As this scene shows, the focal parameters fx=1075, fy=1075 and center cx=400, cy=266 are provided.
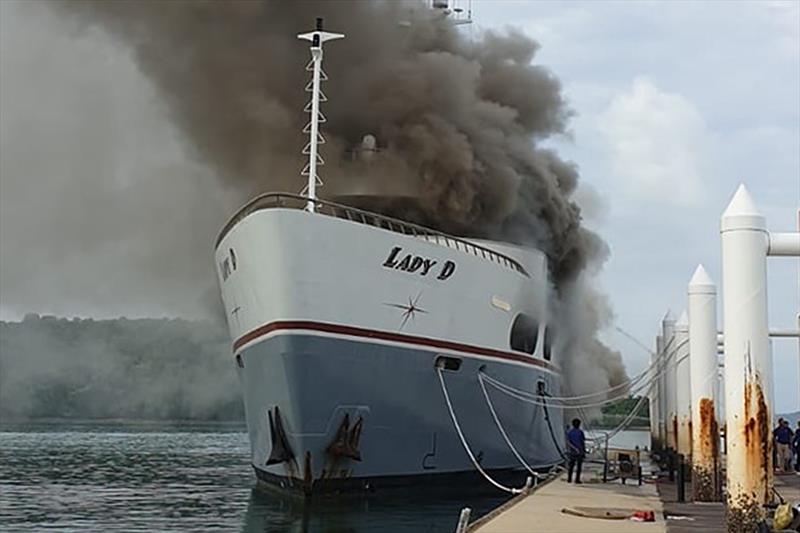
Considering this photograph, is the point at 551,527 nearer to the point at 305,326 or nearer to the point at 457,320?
the point at 305,326

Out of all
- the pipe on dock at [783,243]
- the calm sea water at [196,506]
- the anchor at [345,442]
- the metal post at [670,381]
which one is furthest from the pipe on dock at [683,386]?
the pipe on dock at [783,243]

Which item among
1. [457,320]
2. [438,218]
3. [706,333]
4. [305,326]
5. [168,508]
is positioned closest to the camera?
[706,333]

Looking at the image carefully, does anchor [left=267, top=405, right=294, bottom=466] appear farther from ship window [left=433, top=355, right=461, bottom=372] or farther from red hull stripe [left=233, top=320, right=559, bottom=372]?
ship window [left=433, top=355, right=461, bottom=372]

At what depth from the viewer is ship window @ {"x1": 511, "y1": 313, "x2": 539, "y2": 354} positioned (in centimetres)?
2764

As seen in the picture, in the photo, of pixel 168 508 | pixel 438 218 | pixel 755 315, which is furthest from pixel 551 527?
pixel 438 218

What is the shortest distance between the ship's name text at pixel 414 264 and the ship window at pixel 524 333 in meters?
3.88

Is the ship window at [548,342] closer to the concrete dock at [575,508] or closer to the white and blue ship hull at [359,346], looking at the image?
the white and blue ship hull at [359,346]

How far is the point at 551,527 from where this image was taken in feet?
48.9

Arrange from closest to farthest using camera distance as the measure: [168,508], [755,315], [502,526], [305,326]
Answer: [755,315]
[502,526]
[305,326]
[168,508]

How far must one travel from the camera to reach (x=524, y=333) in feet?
92.9

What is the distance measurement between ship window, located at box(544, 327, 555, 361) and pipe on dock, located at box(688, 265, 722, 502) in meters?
10.2

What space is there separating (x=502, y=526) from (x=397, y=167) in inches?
764

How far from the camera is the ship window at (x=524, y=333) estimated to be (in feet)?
90.7

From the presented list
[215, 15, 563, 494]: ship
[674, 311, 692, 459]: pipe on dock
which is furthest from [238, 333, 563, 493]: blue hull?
[674, 311, 692, 459]: pipe on dock
